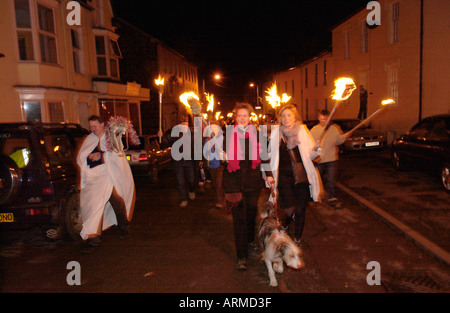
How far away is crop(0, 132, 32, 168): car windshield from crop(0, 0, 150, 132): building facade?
24.6 ft

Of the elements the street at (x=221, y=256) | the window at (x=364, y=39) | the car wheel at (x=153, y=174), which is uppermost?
the window at (x=364, y=39)

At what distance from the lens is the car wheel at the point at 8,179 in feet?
17.5

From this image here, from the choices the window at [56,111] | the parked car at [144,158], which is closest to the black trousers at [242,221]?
the parked car at [144,158]

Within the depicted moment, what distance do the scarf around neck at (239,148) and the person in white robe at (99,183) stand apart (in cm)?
227

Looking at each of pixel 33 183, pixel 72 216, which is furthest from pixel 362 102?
pixel 33 183

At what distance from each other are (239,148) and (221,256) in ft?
5.53

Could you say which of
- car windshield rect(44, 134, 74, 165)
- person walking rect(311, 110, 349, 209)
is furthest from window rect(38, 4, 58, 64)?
person walking rect(311, 110, 349, 209)

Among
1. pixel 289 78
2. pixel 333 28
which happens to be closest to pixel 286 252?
pixel 333 28

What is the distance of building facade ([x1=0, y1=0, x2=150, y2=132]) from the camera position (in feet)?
41.3

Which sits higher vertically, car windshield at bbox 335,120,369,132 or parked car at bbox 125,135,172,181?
car windshield at bbox 335,120,369,132

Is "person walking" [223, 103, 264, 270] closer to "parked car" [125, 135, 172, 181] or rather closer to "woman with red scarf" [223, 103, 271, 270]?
"woman with red scarf" [223, 103, 271, 270]

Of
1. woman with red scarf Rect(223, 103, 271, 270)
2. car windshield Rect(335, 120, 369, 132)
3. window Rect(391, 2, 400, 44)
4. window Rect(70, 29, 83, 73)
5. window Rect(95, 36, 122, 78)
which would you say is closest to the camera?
woman with red scarf Rect(223, 103, 271, 270)

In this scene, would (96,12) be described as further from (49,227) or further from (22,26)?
(49,227)

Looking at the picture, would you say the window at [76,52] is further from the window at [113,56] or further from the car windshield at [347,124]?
the car windshield at [347,124]
